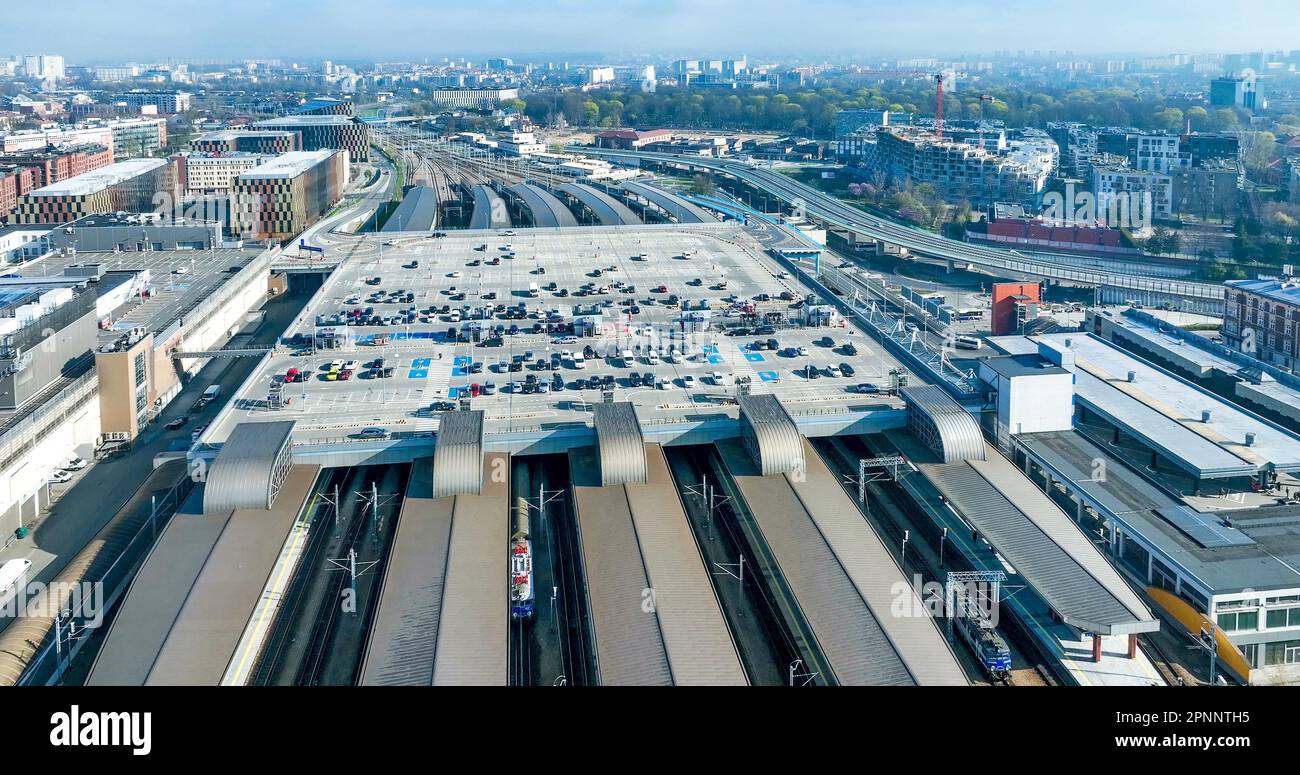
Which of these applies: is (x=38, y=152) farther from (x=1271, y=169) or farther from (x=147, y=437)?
(x=1271, y=169)

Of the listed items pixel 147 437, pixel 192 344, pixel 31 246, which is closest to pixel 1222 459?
pixel 147 437

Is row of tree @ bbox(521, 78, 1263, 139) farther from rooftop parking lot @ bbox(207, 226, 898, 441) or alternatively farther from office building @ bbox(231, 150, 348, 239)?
rooftop parking lot @ bbox(207, 226, 898, 441)

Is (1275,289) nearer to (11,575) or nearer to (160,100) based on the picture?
(11,575)

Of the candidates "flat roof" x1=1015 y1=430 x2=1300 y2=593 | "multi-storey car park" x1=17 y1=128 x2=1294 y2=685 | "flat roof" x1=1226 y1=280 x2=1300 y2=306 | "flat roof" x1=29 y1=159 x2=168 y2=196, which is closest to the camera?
"multi-storey car park" x1=17 y1=128 x2=1294 y2=685

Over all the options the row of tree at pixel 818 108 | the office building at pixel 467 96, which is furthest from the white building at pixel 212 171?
the office building at pixel 467 96

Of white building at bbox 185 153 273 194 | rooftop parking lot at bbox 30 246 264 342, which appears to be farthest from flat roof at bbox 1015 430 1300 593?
white building at bbox 185 153 273 194

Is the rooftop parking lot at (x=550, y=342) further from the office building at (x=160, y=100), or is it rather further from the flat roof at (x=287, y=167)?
the office building at (x=160, y=100)

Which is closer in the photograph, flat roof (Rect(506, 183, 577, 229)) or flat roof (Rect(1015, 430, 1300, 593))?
flat roof (Rect(1015, 430, 1300, 593))
